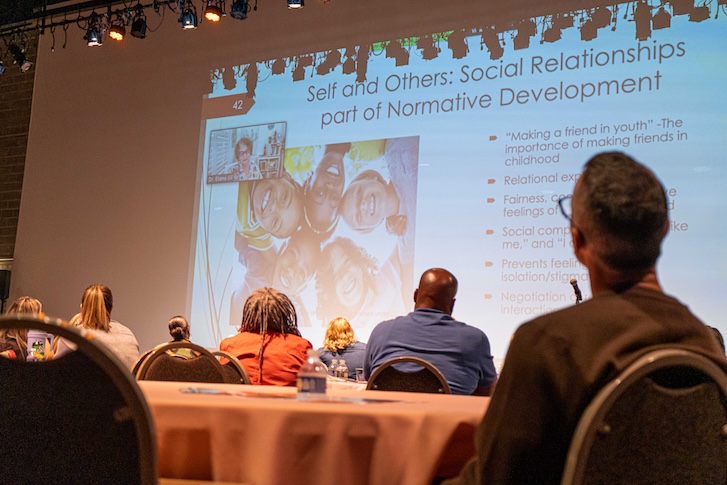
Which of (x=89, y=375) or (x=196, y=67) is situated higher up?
(x=196, y=67)

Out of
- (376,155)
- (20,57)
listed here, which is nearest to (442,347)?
(376,155)

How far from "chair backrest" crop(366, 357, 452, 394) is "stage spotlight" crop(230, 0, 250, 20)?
5240mm

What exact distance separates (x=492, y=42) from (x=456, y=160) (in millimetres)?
1041

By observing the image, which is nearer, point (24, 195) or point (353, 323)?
point (353, 323)

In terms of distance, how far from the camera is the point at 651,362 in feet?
3.54

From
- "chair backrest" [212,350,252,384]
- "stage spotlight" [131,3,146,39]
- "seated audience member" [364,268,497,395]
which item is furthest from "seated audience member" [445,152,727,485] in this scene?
"stage spotlight" [131,3,146,39]

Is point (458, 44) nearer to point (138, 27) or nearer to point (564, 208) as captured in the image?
point (138, 27)

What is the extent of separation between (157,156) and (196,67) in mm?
1033

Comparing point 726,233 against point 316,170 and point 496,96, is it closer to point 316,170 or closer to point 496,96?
point 496,96

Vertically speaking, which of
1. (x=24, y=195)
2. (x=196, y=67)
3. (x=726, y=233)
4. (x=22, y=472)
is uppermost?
(x=196, y=67)

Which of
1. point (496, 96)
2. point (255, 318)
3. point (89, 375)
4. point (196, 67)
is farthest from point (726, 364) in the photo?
point (196, 67)

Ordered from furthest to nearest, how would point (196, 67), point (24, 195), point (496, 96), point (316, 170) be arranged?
point (24, 195)
point (196, 67)
point (316, 170)
point (496, 96)

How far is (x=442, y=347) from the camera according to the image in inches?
126

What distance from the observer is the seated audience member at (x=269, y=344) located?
10.8 ft
